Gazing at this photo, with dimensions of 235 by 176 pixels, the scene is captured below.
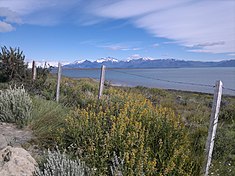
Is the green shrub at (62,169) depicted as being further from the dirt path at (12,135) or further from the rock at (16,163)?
the dirt path at (12,135)

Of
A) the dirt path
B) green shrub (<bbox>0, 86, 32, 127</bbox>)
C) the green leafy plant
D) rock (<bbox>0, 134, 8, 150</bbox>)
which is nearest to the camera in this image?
rock (<bbox>0, 134, 8, 150</bbox>)

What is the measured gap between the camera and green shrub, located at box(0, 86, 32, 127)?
6.23 metres

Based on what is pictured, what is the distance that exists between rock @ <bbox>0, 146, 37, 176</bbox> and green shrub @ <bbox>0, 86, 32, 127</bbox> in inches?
93.5

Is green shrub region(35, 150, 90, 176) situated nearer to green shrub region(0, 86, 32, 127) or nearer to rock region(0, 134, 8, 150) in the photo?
rock region(0, 134, 8, 150)

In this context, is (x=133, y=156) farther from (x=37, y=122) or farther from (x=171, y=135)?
(x=37, y=122)

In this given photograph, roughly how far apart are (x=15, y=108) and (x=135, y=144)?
12.5 ft

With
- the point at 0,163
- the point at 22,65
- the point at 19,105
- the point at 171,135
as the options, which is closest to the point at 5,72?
the point at 22,65

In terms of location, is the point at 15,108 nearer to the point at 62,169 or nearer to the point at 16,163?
the point at 16,163

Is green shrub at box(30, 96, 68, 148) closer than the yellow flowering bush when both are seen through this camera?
No

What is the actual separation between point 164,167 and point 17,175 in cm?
195

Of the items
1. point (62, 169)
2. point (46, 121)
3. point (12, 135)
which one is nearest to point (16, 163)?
point (62, 169)

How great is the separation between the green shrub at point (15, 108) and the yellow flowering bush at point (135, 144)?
179 cm

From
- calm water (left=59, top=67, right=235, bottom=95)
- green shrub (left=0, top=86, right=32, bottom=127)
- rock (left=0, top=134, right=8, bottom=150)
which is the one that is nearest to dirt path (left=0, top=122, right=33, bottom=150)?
rock (left=0, top=134, right=8, bottom=150)

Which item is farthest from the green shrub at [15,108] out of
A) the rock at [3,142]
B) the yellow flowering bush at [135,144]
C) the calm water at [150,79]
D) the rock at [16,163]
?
the calm water at [150,79]
